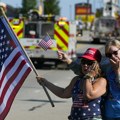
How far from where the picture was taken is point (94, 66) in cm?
478

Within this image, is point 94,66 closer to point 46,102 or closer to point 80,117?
point 80,117

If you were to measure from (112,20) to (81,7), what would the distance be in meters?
64.0

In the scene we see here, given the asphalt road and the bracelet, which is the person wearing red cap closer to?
the bracelet

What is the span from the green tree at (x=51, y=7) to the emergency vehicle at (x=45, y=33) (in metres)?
78.1

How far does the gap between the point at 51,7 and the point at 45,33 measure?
3254 inches

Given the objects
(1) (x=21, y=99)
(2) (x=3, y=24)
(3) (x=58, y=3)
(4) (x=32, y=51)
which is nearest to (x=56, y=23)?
(4) (x=32, y=51)

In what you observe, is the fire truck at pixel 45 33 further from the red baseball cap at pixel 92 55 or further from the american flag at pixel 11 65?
the red baseball cap at pixel 92 55

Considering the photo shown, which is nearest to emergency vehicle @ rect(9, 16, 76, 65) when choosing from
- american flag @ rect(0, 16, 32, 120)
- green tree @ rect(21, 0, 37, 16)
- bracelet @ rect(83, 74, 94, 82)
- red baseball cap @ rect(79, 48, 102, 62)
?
american flag @ rect(0, 16, 32, 120)

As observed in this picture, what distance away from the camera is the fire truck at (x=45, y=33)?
2044cm

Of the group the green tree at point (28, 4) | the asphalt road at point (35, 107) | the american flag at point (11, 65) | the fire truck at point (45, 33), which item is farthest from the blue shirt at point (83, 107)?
the green tree at point (28, 4)

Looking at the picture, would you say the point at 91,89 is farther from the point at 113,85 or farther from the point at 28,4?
the point at 28,4

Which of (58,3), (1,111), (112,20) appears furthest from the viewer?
(58,3)

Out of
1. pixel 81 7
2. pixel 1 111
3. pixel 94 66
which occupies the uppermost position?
pixel 94 66

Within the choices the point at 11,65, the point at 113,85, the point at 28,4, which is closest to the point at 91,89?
the point at 113,85
